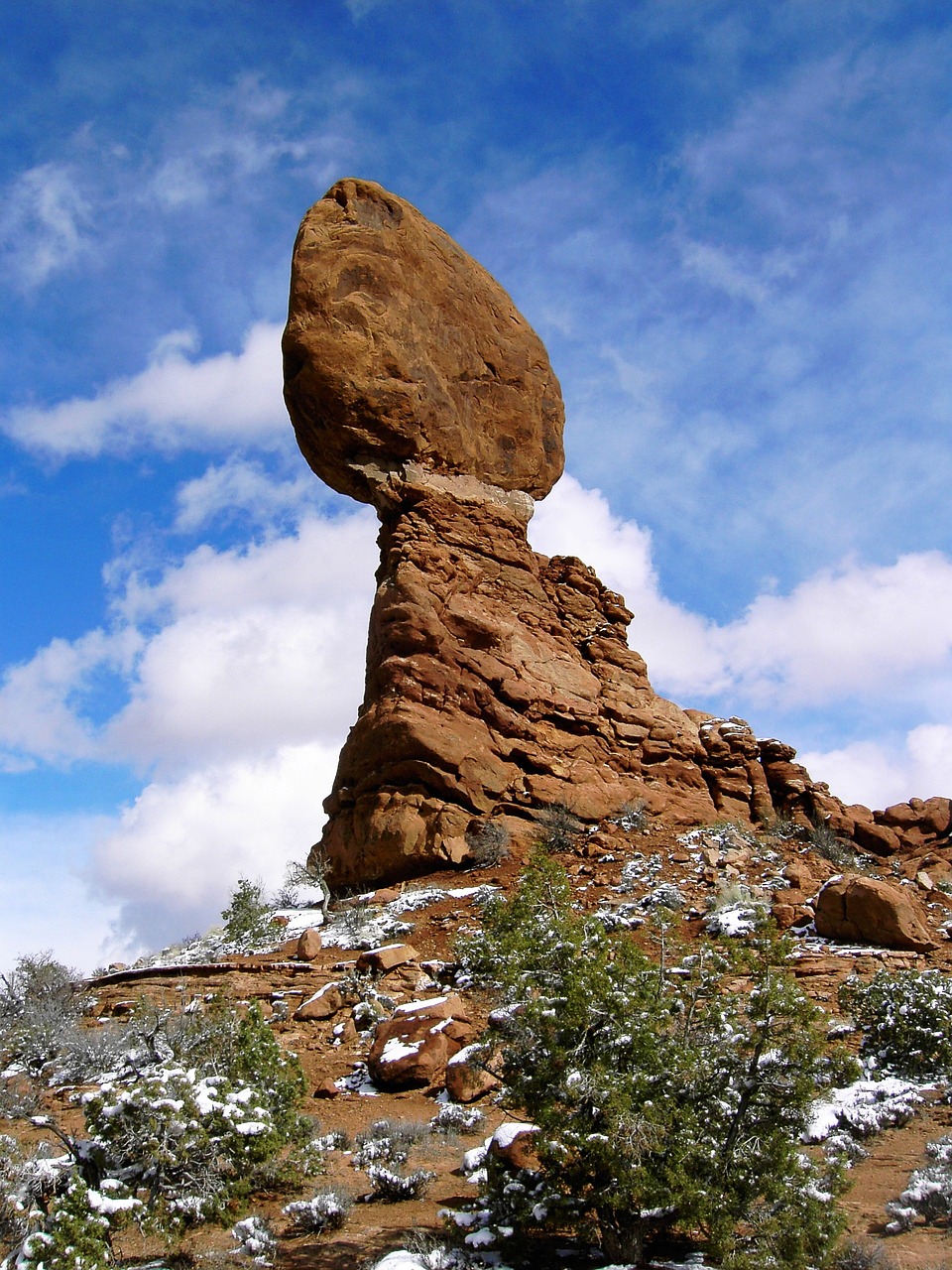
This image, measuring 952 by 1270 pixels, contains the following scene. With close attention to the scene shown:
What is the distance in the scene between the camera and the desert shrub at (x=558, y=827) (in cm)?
1850

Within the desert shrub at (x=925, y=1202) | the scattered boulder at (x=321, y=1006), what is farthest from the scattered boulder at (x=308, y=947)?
the desert shrub at (x=925, y=1202)

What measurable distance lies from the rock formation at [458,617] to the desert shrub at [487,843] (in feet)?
0.38

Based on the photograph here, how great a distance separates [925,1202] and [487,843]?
454 inches

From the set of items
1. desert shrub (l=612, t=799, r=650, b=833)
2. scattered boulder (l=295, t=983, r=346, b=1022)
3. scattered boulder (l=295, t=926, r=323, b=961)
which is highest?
desert shrub (l=612, t=799, r=650, b=833)

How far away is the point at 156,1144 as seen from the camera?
665 cm

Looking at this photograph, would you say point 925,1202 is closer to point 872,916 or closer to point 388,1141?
point 388,1141

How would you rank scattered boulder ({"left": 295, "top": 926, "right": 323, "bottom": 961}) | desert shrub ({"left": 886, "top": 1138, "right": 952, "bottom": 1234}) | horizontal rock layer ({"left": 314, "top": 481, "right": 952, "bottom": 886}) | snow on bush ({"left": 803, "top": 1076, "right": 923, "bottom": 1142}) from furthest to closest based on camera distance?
horizontal rock layer ({"left": 314, "top": 481, "right": 952, "bottom": 886})
scattered boulder ({"left": 295, "top": 926, "right": 323, "bottom": 961})
snow on bush ({"left": 803, "top": 1076, "right": 923, "bottom": 1142})
desert shrub ({"left": 886, "top": 1138, "right": 952, "bottom": 1234})

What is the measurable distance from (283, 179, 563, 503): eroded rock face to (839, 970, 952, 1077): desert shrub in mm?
14955

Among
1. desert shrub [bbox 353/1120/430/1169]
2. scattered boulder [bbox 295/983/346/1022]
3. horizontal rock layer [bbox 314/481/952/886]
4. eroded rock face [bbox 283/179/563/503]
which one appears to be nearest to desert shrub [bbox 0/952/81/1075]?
scattered boulder [bbox 295/983/346/1022]

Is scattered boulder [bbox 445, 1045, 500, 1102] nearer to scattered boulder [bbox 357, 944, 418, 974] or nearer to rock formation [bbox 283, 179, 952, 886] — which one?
scattered boulder [bbox 357, 944, 418, 974]

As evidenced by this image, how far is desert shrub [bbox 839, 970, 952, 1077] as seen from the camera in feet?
32.3

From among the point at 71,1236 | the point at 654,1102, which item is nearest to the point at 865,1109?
the point at 654,1102

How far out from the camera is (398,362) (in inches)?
859

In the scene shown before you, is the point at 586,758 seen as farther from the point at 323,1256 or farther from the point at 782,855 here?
the point at 323,1256
